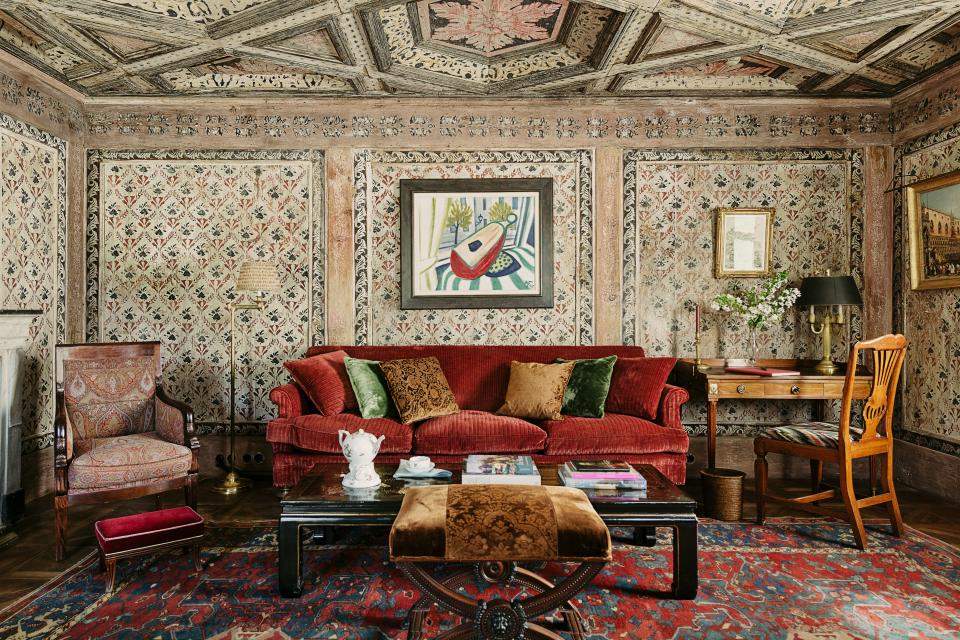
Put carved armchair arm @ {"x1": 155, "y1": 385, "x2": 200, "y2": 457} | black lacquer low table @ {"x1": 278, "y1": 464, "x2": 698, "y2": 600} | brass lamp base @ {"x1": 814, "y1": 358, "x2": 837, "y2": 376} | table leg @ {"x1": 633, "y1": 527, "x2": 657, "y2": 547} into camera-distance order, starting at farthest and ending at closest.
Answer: brass lamp base @ {"x1": 814, "y1": 358, "x2": 837, "y2": 376}, carved armchair arm @ {"x1": 155, "y1": 385, "x2": 200, "y2": 457}, table leg @ {"x1": 633, "y1": 527, "x2": 657, "y2": 547}, black lacquer low table @ {"x1": 278, "y1": 464, "x2": 698, "y2": 600}

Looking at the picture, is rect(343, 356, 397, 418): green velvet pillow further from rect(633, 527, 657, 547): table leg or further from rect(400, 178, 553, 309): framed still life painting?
rect(633, 527, 657, 547): table leg

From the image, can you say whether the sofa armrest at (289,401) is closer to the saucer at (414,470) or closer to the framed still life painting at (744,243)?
the saucer at (414,470)

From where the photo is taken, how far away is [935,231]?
4.42 metres

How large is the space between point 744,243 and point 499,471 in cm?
334

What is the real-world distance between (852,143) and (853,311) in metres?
1.43

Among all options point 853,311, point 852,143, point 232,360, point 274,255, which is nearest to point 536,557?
point 232,360

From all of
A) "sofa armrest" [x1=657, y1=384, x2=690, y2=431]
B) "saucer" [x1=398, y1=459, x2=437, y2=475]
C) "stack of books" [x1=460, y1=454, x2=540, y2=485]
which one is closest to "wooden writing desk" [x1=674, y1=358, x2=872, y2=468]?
"sofa armrest" [x1=657, y1=384, x2=690, y2=431]

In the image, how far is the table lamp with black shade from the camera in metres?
4.46

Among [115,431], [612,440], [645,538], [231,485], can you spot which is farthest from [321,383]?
[645,538]

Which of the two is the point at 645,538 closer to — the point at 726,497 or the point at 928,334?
the point at 726,497

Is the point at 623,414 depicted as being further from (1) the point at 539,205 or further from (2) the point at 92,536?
(2) the point at 92,536

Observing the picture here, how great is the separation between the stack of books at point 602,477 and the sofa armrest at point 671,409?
3.90 ft

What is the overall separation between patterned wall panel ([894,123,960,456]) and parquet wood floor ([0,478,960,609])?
1.70 ft

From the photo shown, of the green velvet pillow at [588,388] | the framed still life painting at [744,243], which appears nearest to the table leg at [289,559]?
the green velvet pillow at [588,388]
